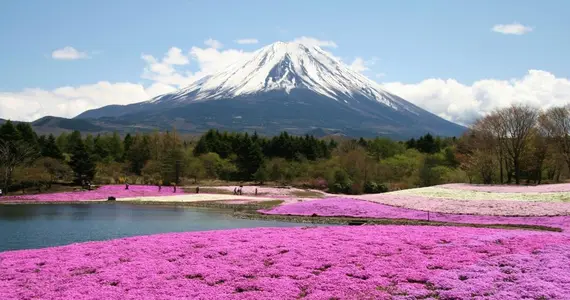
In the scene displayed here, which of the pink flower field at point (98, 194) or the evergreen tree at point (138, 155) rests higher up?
the evergreen tree at point (138, 155)

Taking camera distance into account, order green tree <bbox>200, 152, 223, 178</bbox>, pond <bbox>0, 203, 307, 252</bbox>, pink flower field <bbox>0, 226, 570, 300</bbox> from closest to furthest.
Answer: pink flower field <bbox>0, 226, 570, 300</bbox> < pond <bbox>0, 203, 307, 252</bbox> < green tree <bbox>200, 152, 223, 178</bbox>

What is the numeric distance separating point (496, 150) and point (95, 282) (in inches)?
2508

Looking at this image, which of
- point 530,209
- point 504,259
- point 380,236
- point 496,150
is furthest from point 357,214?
point 496,150

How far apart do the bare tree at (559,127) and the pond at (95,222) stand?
5090 cm

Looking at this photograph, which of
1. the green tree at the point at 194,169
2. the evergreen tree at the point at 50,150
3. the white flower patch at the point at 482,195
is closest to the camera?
the white flower patch at the point at 482,195

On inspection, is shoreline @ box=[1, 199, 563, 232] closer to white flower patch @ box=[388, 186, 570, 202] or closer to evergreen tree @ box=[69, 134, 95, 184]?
white flower patch @ box=[388, 186, 570, 202]

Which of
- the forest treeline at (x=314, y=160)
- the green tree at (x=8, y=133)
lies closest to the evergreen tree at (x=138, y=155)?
the forest treeline at (x=314, y=160)

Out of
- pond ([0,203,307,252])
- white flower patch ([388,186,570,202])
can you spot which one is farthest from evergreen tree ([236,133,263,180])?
pond ([0,203,307,252])

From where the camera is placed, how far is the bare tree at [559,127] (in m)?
66.2

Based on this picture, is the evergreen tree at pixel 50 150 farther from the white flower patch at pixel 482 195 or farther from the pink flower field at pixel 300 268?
the pink flower field at pixel 300 268

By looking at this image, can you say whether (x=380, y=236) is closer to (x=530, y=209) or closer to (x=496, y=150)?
(x=530, y=209)

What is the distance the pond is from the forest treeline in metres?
20.7

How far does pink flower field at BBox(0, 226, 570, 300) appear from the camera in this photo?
13.4 m

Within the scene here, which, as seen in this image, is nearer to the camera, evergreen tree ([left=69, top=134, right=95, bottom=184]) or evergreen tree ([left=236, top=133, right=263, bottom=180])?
evergreen tree ([left=69, top=134, right=95, bottom=184])
